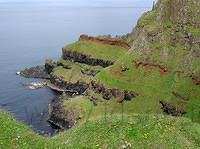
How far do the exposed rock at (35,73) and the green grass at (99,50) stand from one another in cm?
1702

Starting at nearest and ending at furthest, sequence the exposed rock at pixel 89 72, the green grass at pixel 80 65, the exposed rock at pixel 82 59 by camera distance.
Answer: the exposed rock at pixel 89 72 < the green grass at pixel 80 65 < the exposed rock at pixel 82 59

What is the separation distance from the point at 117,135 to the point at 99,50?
91.4 metres

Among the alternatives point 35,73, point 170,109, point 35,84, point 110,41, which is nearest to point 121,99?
point 170,109

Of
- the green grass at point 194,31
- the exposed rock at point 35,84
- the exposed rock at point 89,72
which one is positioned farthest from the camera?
the exposed rock at point 89,72

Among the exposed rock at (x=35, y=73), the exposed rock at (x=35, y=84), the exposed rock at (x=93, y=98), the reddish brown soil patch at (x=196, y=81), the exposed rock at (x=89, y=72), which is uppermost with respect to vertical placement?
the reddish brown soil patch at (x=196, y=81)

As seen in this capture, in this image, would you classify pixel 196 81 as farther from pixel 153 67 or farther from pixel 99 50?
pixel 99 50

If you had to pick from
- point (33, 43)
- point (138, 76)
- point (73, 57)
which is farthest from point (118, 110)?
point (33, 43)

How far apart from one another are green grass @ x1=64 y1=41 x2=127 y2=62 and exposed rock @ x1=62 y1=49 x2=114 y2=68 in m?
1.57

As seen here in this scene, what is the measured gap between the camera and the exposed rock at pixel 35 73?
362 ft

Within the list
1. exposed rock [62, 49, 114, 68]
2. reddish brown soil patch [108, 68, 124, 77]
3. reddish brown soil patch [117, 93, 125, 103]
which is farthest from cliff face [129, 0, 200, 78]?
exposed rock [62, 49, 114, 68]

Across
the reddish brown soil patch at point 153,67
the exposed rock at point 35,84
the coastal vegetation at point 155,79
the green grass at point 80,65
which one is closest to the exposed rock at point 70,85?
the coastal vegetation at point 155,79

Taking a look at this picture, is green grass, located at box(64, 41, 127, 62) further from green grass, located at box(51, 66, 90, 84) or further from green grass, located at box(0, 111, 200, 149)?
green grass, located at box(0, 111, 200, 149)

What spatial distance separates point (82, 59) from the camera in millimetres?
109000

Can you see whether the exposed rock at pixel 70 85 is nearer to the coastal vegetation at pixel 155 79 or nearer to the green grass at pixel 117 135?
the coastal vegetation at pixel 155 79
